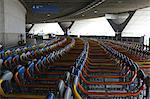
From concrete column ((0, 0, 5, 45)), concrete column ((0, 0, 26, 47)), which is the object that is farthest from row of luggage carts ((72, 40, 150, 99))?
concrete column ((0, 0, 26, 47))

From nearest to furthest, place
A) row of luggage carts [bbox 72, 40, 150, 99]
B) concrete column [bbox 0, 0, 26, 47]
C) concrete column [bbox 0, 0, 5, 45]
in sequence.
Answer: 1. row of luggage carts [bbox 72, 40, 150, 99]
2. concrete column [bbox 0, 0, 5, 45]
3. concrete column [bbox 0, 0, 26, 47]

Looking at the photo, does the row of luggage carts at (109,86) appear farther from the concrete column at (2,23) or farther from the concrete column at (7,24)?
the concrete column at (7,24)

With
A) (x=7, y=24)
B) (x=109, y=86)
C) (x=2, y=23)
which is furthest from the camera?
(x=7, y=24)

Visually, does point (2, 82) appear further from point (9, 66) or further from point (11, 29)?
point (11, 29)

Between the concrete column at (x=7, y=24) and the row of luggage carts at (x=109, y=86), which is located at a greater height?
the concrete column at (x=7, y=24)

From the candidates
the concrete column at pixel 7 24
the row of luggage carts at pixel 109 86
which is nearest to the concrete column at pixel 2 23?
the concrete column at pixel 7 24

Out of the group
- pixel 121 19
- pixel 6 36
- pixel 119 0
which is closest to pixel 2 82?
pixel 6 36

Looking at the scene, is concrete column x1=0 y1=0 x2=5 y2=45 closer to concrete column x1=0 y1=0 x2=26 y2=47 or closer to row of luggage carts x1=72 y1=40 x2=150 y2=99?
concrete column x1=0 y1=0 x2=26 y2=47

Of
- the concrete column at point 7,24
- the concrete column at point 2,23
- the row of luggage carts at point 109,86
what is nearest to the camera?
the row of luggage carts at point 109,86

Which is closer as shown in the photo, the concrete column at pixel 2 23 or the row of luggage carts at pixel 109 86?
the row of luggage carts at pixel 109 86

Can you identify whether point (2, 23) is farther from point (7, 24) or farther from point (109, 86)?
point (109, 86)

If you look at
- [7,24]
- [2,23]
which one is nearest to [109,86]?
[2,23]

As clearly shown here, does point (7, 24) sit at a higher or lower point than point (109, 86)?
higher

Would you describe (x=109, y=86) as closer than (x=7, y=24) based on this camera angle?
Yes
